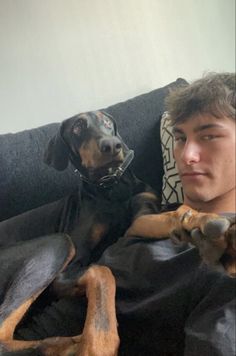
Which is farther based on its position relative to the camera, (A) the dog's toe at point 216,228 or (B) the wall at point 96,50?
(B) the wall at point 96,50

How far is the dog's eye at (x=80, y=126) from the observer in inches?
62.3

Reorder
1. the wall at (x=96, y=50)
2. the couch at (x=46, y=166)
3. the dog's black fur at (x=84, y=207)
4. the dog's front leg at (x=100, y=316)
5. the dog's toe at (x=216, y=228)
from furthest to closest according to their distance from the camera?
the wall at (x=96, y=50)
the couch at (x=46, y=166)
the dog's black fur at (x=84, y=207)
the dog's front leg at (x=100, y=316)
the dog's toe at (x=216, y=228)

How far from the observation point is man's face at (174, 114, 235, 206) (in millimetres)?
1085

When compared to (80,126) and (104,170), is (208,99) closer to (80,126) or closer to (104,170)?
(104,170)

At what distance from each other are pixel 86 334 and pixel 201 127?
61 cm

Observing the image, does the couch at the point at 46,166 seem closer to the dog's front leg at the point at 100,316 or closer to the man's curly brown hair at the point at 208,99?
the man's curly brown hair at the point at 208,99

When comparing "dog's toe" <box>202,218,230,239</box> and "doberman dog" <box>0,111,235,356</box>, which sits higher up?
"dog's toe" <box>202,218,230,239</box>

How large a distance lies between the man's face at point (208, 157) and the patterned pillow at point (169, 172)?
0.32 metres

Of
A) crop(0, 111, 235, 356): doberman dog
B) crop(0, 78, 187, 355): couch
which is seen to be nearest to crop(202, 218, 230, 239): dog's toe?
crop(0, 111, 235, 356): doberman dog

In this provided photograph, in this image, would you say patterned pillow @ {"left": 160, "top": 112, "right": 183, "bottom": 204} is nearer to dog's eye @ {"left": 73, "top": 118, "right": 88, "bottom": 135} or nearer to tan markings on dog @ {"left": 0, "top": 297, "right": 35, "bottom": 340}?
dog's eye @ {"left": 73, "top": 118, "right": 88, "bottom": 135}

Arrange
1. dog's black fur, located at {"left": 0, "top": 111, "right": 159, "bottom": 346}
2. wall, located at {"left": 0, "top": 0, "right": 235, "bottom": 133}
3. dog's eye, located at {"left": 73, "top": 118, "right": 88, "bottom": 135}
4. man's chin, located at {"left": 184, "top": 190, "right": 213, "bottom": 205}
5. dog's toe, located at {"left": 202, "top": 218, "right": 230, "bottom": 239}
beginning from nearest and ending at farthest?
dog's toe, located at {"left": 202, "top": 218, "right": 230, "bottom": 239} < man's chin, located at {"left": 184, "top": 190, "right": 213, "bottom": 205} < dog's black fur, located at {"left": 0, "top": 111, "right": 159, "bottom": 346} < dog's eye, located at {"left": 73, "top": 118, "right": 88, "bottom": 135} < wall, located at {"left": 0, "top": 0, "right": 235, "bottom": 133}

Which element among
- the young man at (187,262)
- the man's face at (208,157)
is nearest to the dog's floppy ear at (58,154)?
A: the young man at (187,262)

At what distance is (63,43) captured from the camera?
2.12m

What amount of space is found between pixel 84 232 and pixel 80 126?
1.31 feet
